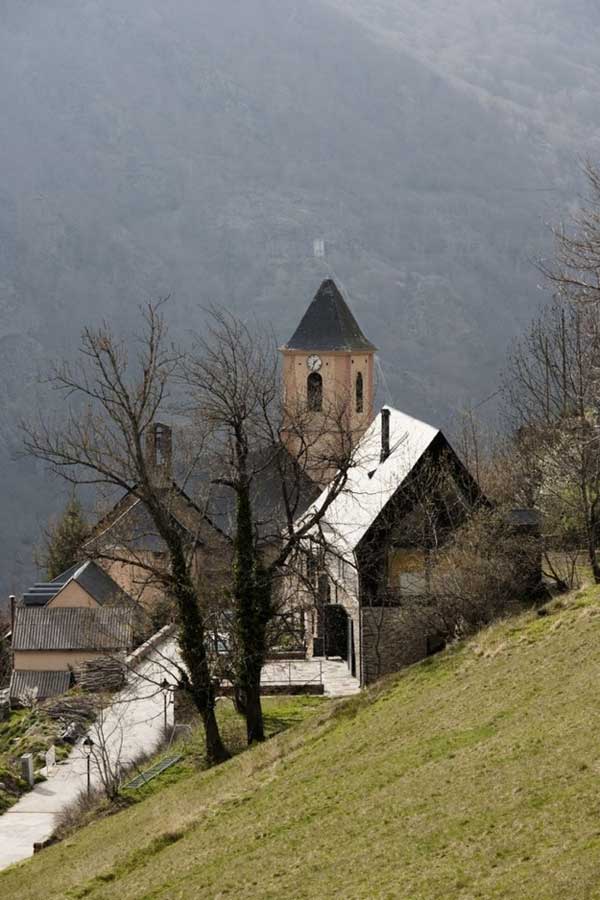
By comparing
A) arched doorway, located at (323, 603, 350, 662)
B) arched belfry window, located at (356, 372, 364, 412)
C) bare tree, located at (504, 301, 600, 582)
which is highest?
arched belfry window, located at (356, 372, 364, 412)

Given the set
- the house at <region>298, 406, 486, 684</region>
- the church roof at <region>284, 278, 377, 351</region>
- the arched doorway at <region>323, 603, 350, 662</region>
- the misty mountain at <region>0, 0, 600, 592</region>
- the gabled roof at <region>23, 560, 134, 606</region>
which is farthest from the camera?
the misty mountain at <region>0, 0, 600, 592</region>

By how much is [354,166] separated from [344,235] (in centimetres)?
2181

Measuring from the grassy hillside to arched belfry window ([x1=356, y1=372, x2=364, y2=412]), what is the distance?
3797 centimetres

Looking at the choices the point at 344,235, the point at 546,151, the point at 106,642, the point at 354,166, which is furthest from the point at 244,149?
the point at 106,642

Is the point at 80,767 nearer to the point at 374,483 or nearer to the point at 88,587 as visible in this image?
the point at 374,483

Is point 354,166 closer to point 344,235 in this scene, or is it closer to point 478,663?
point 344,235

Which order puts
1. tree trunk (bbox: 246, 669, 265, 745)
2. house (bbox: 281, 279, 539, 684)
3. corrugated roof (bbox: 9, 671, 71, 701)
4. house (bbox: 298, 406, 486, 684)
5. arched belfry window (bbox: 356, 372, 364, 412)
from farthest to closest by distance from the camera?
arched belfry window (bbox: 356, 372, 364, 412) < corrugated roof (bbox: 9, 671, 71, 701) < house (bbox: 298, 406, 486, 684) < house (bbox: 281, 279, 539, 684) < tree trunk (bbox: 246, 669, 265, 745)

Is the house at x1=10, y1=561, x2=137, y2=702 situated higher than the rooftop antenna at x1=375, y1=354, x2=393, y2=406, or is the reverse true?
the rooftop antenna at x1=375, y1=354, x2=393, y2=406

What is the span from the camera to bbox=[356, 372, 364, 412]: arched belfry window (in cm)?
5816

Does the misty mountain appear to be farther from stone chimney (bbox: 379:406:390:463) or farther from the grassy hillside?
the grassy hillside

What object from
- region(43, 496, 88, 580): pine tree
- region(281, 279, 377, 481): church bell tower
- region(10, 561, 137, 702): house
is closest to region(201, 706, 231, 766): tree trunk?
region(10, 561, 137, 702): house

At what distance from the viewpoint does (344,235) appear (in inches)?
Result: 6850

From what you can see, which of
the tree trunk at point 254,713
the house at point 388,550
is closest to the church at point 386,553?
the house at point 388,550

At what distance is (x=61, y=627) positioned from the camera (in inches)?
1506
